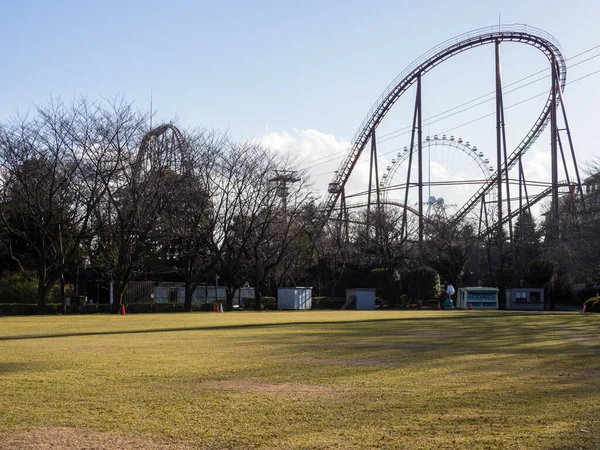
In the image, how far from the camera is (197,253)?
50438 mm

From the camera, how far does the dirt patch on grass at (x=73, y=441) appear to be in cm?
665

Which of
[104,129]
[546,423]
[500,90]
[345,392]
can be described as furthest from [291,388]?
[500,90]

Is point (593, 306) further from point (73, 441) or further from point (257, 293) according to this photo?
point (73, 441)

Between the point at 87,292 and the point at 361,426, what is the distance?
2234 inches

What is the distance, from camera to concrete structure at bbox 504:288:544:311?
200 feet

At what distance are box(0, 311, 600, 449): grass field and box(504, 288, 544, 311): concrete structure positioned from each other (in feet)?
150

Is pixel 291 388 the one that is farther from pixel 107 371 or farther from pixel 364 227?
pixel 364 227

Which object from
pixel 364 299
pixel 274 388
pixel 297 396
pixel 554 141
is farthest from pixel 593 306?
pixel 297 396

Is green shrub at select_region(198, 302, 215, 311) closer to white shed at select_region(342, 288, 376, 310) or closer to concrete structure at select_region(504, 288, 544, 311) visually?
white shed at select_region(342, 288, 376, 310)

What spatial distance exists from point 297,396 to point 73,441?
135 inches

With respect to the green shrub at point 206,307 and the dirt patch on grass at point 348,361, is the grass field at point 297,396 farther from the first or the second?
the green shrub at point 206,307

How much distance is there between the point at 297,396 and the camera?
9555 millimetres

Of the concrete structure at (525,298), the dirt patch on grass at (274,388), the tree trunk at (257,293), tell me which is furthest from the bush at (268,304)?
the dirt patch on grass at (274,388)

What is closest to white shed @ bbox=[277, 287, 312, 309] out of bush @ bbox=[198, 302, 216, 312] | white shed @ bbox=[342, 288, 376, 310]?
bush @ bbox=[198, 302, 216, 312]
